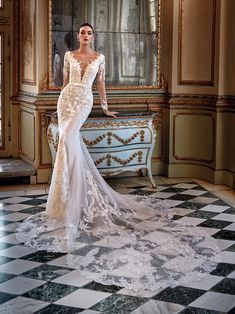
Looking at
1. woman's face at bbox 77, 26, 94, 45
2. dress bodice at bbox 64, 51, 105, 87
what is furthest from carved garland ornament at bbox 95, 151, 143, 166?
woman's face at bbox 77, 26, 94, 45

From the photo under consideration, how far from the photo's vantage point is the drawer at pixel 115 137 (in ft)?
20.3

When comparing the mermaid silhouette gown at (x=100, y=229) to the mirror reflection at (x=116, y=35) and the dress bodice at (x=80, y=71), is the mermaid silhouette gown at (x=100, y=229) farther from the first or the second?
the mirror reflection at (x=116, y=35)

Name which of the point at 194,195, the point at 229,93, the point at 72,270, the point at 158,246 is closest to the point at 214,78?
the point at 229,93

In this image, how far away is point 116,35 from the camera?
22.3ft

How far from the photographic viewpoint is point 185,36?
22.5 feet

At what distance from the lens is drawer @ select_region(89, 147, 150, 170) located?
6.28m

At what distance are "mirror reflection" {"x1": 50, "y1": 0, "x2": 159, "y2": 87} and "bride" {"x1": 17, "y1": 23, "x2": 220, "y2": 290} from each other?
4.21 ft

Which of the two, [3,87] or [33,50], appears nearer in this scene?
[33,50]

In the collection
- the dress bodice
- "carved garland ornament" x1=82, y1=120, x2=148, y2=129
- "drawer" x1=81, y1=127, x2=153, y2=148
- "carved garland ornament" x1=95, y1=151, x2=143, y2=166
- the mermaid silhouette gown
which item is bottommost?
the mermaid silhouette gown

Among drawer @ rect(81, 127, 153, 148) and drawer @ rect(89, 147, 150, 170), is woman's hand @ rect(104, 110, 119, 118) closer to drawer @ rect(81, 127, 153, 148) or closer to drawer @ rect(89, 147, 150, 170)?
drawer @ rect(81, 127, 153, 148)

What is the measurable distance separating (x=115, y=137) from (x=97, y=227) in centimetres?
171

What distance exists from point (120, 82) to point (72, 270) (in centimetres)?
→ 341

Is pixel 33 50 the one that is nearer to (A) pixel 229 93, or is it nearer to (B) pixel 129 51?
(B) pixel 129 51

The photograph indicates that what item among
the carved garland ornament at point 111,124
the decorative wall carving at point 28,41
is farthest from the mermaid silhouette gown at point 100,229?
the decorative wall carving at point 28,41
